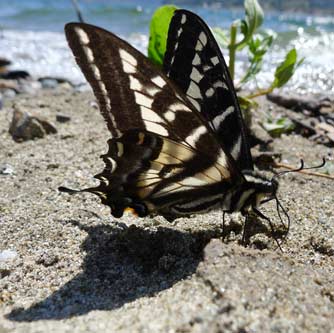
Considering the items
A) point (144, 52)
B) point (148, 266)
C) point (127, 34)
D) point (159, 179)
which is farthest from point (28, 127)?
point (127, 34)

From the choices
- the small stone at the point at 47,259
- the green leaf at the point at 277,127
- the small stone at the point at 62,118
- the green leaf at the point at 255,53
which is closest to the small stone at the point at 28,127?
the small stone at the point at 62,118

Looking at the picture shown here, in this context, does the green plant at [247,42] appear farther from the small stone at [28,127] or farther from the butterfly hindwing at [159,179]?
the butterfly hindwing at [159,179]

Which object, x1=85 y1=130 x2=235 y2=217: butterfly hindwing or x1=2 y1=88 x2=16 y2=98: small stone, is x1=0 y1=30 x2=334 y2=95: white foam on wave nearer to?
x1=2 y1=88 x2=16 y2=98: small stone

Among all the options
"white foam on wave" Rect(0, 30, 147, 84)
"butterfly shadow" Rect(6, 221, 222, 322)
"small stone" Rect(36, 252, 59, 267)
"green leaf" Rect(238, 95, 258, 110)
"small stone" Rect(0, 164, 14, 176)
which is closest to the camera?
"butterfly shadow" Rect(6, 221, 222, 322)

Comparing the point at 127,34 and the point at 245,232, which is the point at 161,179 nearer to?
the point at 245,232

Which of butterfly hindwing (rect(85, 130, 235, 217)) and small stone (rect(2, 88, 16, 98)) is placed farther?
small stone (rect(2, 88, 16, 98))

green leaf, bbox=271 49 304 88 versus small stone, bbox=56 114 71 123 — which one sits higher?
green leaf, bbox=271 49 304 88

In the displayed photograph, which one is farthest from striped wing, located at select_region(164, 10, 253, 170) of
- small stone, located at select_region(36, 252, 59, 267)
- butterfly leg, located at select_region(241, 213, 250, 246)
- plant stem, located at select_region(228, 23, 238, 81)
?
plant stem, located at select_region(228, 23, 238, 81)
